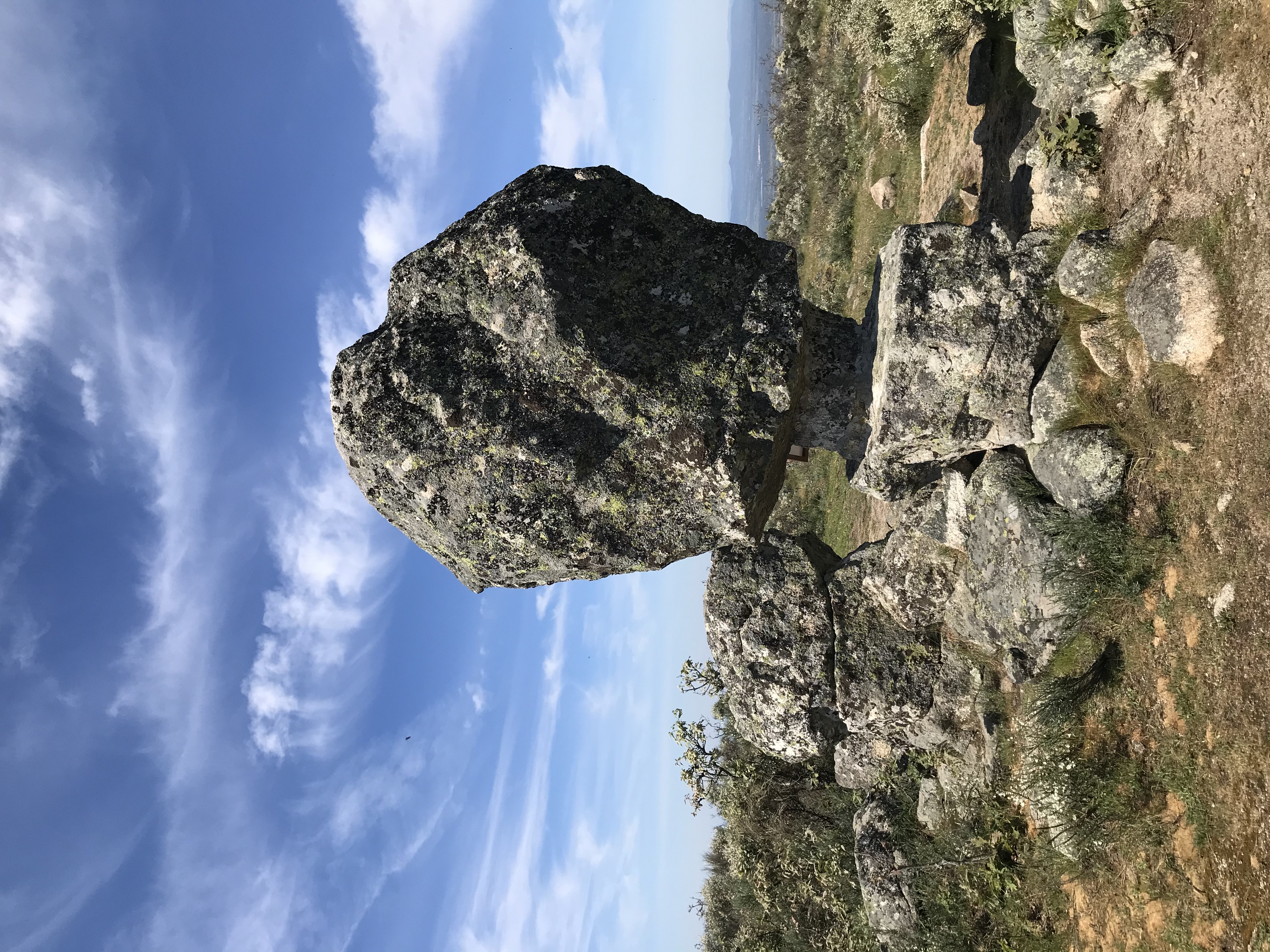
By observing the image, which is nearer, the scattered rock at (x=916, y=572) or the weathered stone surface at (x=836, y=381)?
the weathered stone surface at (x=836, y=381)

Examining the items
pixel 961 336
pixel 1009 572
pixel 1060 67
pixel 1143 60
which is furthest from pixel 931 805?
pixel 1060 67

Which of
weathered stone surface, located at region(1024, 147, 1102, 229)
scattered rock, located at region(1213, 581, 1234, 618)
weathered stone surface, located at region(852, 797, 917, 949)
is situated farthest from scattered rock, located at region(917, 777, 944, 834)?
weathered stone surface, located at region(1024, 147, 1102, 229)

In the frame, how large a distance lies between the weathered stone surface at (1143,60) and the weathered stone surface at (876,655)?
5846mm

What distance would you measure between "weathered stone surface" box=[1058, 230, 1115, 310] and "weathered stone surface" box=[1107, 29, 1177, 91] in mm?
1370

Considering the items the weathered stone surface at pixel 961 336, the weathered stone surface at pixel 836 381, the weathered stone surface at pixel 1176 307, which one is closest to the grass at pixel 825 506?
the weathered stone surface at pixel 836 381

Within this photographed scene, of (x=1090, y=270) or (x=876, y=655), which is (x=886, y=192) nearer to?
(x=1090, y=270)

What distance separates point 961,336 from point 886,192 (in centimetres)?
1190

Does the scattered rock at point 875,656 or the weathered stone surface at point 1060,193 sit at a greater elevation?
the weathered stone surface at point 1060,193

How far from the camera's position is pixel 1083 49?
7617 mm

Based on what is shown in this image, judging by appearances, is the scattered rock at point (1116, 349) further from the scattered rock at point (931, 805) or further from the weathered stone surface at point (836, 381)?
the scattered rock at point (931, 805)

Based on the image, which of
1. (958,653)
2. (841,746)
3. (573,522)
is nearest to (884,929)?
(841,746)

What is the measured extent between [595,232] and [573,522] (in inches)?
133

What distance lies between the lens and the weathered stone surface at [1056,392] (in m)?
7.49

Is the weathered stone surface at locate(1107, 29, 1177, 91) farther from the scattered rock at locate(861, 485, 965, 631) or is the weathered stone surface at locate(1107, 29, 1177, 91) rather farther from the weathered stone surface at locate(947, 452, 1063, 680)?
the scattered rock at locate(861, 485, 965, 631)
